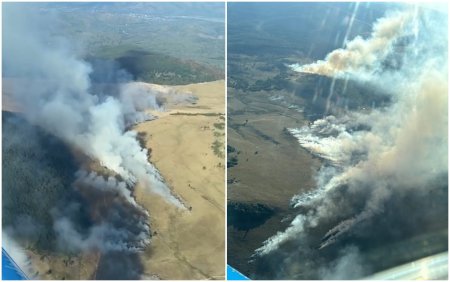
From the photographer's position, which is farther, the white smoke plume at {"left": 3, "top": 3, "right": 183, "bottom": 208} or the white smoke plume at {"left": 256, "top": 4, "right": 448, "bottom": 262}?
the white smoke plume at {"left": 3, "top": 3, "right": 183, "bottom": 208}

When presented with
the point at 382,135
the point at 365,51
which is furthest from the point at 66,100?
the point at 382,135

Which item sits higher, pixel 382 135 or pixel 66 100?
pixel 382 135

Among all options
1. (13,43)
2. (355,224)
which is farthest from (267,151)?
(13,43)

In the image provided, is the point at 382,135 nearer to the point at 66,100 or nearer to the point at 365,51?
the point at 365,51

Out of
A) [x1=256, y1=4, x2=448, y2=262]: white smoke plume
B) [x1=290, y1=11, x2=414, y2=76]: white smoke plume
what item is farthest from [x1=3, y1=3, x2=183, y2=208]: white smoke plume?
[x1=290, y1=11, x2=414, y2=76]: white smoke plume

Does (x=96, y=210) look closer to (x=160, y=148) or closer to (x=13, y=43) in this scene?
(x=160, y=148)

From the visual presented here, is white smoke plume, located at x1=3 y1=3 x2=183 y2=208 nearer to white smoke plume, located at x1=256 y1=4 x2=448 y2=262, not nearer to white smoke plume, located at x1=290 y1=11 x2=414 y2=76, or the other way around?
white smoke plume, located at x1=256 y1=4 x2=448 y2=262

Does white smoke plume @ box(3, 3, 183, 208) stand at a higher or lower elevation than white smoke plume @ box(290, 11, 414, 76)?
lower
